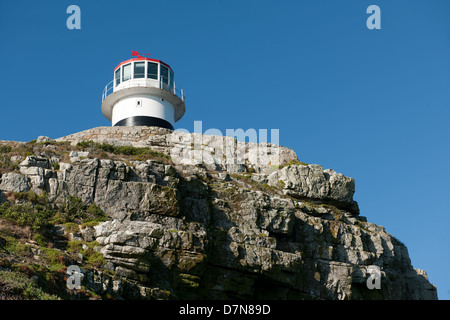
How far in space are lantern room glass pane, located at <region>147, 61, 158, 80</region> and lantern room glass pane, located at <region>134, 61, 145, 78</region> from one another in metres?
0.39

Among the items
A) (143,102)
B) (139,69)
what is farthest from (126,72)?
(143,102)

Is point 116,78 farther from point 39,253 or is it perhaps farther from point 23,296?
point 23,296

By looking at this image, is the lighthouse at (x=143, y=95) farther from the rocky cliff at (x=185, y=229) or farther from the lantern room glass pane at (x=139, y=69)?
the rocky cliff at (x=185, y=229)

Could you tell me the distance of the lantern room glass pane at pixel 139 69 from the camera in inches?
1437

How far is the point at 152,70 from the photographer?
120 ft

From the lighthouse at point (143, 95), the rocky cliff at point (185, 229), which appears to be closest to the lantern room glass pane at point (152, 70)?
the lighthouse at point (143, 95)

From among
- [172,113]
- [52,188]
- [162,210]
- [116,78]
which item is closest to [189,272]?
[162,210]

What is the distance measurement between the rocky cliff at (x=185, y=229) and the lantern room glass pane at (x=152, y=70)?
7.94 meters

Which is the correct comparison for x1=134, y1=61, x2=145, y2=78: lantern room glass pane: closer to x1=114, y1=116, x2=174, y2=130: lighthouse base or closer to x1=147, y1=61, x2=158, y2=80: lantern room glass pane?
x1=147, y1=61, x2=158, y2=80: lantern room glass pane

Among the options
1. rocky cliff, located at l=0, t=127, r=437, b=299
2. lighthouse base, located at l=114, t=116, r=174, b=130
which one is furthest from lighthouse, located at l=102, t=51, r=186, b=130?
rocky cliff, located at l=0, t=127, r=437, b=299

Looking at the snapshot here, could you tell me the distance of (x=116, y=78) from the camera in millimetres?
37500

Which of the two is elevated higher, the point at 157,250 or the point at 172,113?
the point at 172,113
